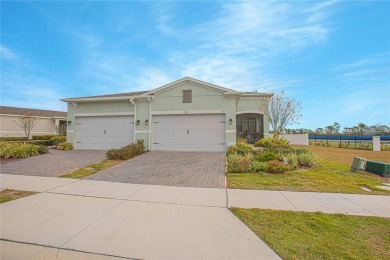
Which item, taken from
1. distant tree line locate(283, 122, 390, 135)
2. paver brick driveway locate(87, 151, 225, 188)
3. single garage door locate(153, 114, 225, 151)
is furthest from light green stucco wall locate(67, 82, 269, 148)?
distant tree line locate(283, 122, 390, 135)

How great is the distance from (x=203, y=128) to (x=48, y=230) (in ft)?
33.3

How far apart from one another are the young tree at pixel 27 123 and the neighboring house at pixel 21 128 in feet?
2.16

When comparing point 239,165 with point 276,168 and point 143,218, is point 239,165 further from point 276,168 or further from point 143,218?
point 143,218

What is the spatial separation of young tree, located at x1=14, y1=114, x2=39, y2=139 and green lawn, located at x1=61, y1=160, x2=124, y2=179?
19.1 m

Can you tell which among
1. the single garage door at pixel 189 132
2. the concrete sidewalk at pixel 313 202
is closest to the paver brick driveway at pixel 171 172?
the concrete sidewalk at pixel 313 202

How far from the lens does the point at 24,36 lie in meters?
11.6

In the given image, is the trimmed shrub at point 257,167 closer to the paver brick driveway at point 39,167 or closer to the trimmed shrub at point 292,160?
the trimmed shrub at point 292,160

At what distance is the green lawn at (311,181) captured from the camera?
576 centimetres

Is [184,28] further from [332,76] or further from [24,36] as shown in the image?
[332,76]

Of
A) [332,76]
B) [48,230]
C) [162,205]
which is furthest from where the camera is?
[332,76]

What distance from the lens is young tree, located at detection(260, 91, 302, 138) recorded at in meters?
14.6

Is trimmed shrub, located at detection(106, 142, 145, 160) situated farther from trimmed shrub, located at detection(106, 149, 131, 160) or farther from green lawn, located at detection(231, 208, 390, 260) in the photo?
green lawn, located at detection(231, 208, 390, 260)

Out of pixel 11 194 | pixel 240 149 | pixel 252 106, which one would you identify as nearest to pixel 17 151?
pixel 11 194

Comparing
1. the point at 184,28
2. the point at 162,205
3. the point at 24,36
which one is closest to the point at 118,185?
the point at 162,205
